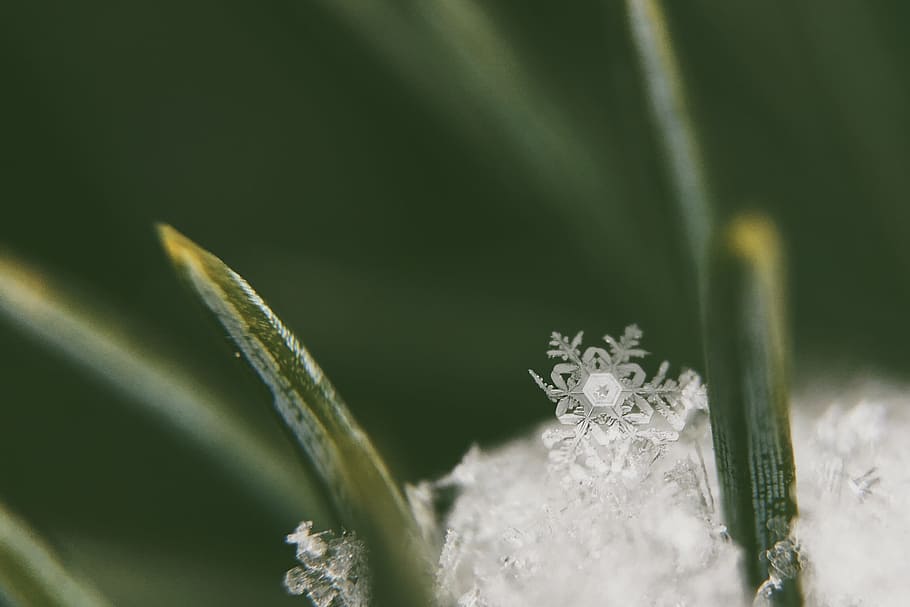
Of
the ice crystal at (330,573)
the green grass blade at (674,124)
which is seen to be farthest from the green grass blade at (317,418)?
the green grass blade at (674,124)

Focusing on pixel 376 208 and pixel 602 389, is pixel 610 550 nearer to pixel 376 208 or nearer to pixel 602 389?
pixel 602 389

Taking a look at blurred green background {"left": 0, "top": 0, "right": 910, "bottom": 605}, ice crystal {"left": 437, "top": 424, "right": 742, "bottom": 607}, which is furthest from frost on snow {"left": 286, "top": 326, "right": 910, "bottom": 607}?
blurred green background {"left": 0, "top": 0, "right": 910, "bottom": 605}

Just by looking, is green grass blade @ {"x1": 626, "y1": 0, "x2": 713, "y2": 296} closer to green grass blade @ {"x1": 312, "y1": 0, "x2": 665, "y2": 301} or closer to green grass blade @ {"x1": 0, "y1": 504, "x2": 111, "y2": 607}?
green grass blade @ {"x1": 312, "y1": 0, "x2": 665, "y2": 301}

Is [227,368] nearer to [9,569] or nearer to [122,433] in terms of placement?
[122,433]

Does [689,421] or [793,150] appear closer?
[689,421]

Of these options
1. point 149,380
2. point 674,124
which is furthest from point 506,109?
point 149,380

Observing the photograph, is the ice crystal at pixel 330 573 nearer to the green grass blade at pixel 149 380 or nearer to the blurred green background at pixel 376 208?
the green grass blade at pixel 149 380

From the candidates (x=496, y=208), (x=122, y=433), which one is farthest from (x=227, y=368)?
(x=496, y=208)
